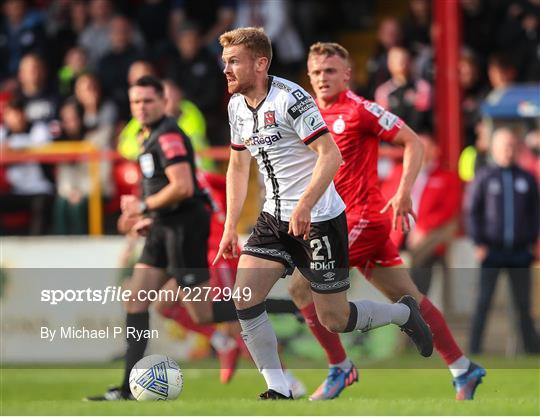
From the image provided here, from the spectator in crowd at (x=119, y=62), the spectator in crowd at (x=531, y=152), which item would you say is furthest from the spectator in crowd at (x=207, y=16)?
the spectator in crowd at (x=531, y=152)

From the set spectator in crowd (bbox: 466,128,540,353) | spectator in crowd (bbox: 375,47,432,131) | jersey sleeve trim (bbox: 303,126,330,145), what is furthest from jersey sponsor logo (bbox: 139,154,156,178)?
spectator in crowd (bbox: 375,47,432,131)

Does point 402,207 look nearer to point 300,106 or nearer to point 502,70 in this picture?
point 300,106

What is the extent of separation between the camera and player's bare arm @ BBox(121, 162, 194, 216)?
33.9ft

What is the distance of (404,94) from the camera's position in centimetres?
1488

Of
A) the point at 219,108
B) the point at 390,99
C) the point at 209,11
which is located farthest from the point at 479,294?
the point at 209,11

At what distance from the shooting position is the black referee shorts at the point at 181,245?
10.5 m

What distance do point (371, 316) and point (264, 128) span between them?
1.29 meters

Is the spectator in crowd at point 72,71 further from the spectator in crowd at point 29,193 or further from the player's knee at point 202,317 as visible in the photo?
the player's knee at point 202,317

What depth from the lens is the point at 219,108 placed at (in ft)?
53.1

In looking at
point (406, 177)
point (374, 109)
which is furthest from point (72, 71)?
point (406, 177)

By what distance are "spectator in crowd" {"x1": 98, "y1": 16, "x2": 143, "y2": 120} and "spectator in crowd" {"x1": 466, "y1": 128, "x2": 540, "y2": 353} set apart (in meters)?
4.20

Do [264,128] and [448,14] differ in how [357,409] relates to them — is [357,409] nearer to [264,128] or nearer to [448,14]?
[264,128]

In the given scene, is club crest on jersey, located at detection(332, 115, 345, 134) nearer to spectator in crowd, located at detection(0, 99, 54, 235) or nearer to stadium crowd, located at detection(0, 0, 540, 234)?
stadium crowd, located at detection(0, 0, 540, 234)

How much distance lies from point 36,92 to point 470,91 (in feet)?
15.5
